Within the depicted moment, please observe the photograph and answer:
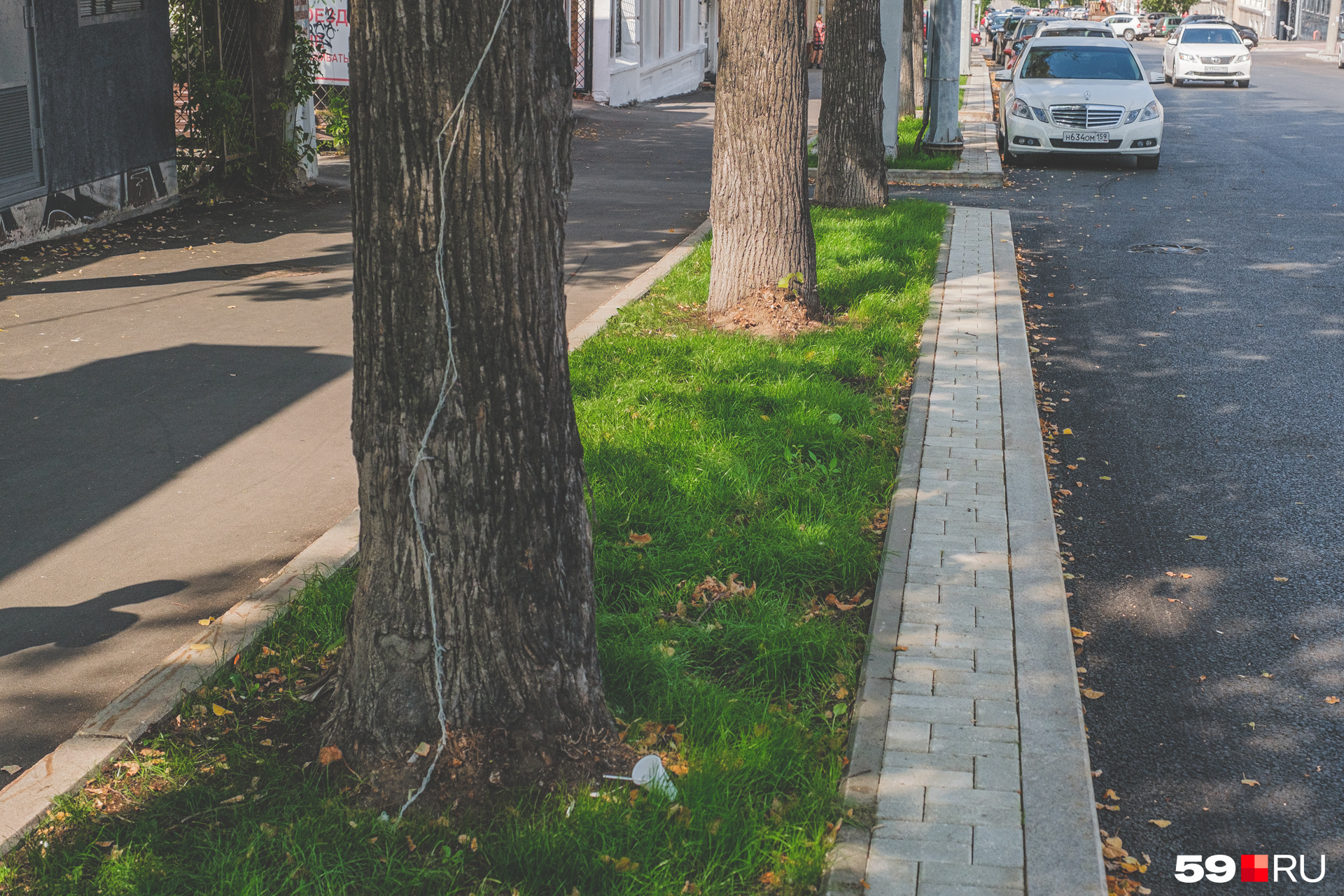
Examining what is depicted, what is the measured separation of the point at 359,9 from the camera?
309 cm

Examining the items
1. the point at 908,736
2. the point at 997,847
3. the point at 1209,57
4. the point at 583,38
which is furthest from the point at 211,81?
the point at 1209,57

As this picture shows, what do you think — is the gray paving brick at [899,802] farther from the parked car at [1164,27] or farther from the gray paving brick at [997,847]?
the parked car at [1164,27]

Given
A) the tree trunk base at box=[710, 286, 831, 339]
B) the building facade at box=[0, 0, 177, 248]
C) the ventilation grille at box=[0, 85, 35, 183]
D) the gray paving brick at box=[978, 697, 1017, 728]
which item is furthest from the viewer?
the building facade at box=[0, 0, 177, 248]

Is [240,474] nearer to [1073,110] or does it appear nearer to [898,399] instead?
[898,399]

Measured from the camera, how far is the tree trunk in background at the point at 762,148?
335 inches

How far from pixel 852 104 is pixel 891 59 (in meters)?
4.54

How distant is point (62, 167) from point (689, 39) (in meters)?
27.8

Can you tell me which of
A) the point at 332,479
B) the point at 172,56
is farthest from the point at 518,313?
the point at 172,56

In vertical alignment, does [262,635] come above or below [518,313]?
below

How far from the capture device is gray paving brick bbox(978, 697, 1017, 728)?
383 cm

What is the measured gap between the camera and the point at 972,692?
4.02 meters

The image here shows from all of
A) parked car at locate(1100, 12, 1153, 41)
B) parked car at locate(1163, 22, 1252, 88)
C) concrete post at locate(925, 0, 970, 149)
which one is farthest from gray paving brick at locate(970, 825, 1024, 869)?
parked car at locate(1100, 12, 1153, 41)

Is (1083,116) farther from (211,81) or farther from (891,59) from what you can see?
(211,81)

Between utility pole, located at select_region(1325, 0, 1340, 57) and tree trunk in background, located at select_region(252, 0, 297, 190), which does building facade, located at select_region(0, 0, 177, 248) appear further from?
utility pole, located at select_region(1325, 0, 1340, 57)
